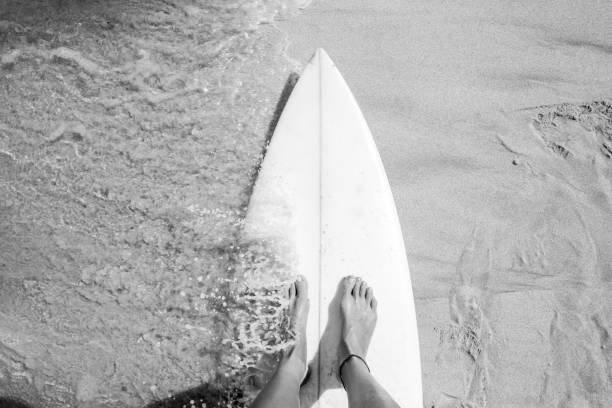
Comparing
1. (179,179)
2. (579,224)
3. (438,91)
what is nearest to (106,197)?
(179,179)

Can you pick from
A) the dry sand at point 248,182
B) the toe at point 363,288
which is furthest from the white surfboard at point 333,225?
the dry sand at point 248,182

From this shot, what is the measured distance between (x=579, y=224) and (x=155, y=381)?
1.93 metres

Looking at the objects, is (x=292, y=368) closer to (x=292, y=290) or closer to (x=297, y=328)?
(x=297, y=328)

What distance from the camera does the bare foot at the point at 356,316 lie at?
5.67 feet

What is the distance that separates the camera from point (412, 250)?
2.00 meters

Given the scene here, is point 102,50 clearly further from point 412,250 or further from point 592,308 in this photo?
point 592,308

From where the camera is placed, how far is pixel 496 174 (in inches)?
81.6

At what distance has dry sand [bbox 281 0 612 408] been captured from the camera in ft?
6.16

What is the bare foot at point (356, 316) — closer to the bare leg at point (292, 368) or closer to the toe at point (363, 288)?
the toe at point (363, 288)

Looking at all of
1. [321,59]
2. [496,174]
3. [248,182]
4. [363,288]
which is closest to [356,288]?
[363,288]

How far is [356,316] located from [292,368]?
30 centimetres

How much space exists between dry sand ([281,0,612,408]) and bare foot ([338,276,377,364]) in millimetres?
264

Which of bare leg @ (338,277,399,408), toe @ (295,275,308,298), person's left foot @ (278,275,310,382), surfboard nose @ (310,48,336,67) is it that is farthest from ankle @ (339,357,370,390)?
surfboard nose @ (310,48,336,67)

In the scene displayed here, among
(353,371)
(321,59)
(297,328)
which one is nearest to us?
(353,371)
